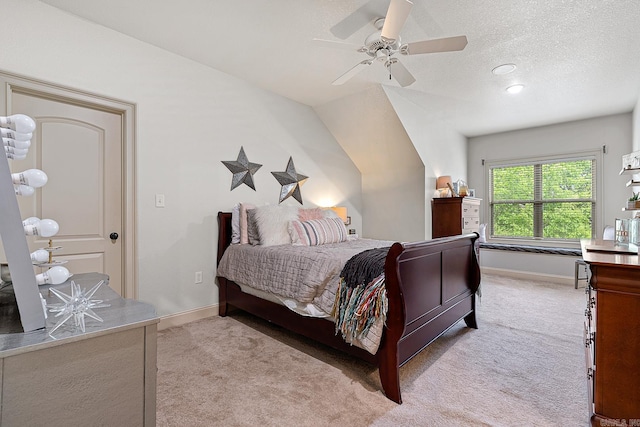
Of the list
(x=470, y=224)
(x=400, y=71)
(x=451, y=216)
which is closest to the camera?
(x=400, y=71)

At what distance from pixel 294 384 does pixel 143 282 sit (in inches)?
66.0

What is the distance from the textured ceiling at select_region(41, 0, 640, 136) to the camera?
7.16ft

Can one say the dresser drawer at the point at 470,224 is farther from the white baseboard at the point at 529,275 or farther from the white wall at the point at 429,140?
the white baseboard at the point at 529,275

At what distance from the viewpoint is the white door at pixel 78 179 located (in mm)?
2254

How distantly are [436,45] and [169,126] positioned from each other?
238 centimetres

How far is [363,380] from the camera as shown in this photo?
1912 millimetres

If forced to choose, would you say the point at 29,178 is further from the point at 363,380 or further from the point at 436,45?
the point at 436,45

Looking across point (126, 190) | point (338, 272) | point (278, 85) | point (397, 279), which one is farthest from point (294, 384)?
point (278, 85)

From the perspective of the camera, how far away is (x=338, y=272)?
203 centimetres

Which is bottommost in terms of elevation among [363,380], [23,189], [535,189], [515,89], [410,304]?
[363,380]

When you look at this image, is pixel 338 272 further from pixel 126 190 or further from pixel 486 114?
pixel 486 114

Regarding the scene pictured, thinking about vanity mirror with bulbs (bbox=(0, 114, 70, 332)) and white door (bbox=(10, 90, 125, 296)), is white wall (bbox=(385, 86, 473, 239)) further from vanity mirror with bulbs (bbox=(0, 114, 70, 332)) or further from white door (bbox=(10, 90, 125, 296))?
vanity mirror with bulbs (bbox=(0, 114, 70, 332))

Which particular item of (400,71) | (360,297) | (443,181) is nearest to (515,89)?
(443,181)

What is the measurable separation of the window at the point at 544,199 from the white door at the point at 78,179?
577cm
